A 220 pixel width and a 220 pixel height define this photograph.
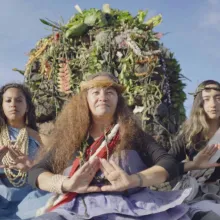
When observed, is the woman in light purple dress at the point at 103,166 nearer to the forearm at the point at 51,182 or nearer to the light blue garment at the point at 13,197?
the forearm at the point at 51,182

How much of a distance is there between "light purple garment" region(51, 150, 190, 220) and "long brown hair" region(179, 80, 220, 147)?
725 mm

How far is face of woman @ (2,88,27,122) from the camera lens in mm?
2965

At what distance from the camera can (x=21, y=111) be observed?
3.00 metres

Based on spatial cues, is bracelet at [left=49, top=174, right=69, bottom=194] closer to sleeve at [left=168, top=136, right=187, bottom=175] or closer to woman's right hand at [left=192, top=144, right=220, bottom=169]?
woman's right hand at [left=192, top=144, right=220, bottom=169]

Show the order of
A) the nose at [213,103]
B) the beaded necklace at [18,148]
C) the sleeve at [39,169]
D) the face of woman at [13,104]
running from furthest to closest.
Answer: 1. the face of woman at [13,104]
2. the beaded necklace at [18,148]
3. the nose at [213,103]
4. the sleeve at [39,169]

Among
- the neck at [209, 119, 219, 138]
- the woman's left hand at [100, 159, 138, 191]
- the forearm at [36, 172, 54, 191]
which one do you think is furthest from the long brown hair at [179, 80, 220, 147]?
the forearm at [36, 172, 54, 191]

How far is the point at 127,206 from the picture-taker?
181 centimetres

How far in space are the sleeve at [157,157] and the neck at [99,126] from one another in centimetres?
21

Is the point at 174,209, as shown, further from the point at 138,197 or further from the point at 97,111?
the point at 97,111

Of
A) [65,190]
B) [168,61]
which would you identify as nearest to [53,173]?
[65,190]

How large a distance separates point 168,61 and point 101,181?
250 cm

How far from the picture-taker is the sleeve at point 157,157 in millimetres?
1918

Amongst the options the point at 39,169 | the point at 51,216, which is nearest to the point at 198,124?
the point at 39,169

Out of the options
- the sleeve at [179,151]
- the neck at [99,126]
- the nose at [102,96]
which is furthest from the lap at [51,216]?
the sleeve at [179,151]
